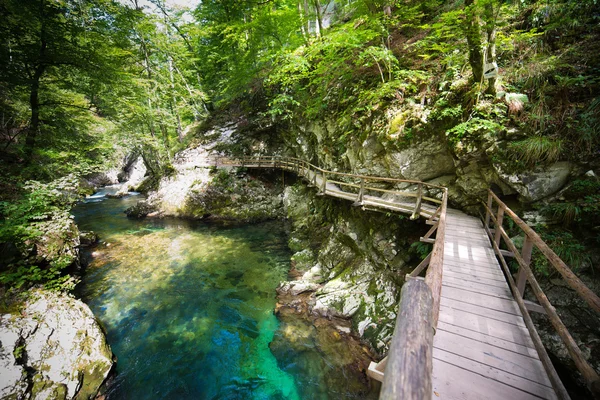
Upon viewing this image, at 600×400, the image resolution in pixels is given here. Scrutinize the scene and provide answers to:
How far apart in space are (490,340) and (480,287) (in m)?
1.17

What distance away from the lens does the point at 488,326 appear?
284 cm

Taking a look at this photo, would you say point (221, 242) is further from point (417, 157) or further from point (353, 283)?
point (417, 157)

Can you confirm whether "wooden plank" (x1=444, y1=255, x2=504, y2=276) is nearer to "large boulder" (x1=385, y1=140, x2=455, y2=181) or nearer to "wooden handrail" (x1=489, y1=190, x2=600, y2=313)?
"wooden handrail" (x1=489, y1=190, x2=600, y2=313)

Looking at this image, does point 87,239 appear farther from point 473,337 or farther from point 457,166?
point 457,166

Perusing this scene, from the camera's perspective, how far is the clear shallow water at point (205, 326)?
16.9 feet

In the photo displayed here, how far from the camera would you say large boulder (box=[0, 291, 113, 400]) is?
169 inches

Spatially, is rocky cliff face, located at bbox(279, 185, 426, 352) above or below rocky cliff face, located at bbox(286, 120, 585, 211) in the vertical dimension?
below

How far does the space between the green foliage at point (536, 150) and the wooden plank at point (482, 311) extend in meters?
3.87

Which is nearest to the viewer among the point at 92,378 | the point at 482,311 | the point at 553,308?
the point at 553,308

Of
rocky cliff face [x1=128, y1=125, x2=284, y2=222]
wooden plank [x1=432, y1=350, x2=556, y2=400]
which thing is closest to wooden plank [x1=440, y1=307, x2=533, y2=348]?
wooden plank [x1=432, y1=350, x2=556, y2=400]

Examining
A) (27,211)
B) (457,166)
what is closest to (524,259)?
(457,166)

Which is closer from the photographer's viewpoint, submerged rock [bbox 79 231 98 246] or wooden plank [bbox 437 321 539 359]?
wooden plank [bbox 437 321 539 359]

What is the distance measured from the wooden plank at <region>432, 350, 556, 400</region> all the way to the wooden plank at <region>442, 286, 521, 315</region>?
1155 mm

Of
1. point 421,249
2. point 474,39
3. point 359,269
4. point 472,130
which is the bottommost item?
point 359,269
